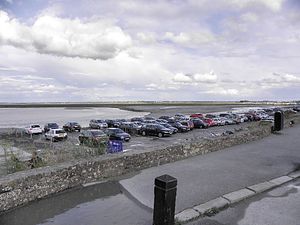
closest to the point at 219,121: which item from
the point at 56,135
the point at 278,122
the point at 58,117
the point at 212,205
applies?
the point at 56,135

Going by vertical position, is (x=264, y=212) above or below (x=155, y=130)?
above

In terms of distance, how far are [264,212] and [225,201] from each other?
784 mm

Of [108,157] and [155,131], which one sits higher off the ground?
[108,157]

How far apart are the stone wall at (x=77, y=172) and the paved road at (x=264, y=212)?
3355mm

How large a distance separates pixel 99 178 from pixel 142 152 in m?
1.70

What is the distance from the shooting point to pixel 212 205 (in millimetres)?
6180

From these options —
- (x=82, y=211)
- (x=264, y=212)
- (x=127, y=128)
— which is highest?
(x=264, y=212)

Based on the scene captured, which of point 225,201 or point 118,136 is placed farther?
point 118,136

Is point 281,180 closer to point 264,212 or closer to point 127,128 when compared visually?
point 264,212

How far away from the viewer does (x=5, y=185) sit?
6.30 metres

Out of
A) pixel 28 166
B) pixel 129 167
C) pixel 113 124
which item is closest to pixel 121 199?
pixel 129 167

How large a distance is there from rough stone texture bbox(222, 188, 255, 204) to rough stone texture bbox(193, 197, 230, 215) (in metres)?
0.16

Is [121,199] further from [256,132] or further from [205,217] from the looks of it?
[256,132]

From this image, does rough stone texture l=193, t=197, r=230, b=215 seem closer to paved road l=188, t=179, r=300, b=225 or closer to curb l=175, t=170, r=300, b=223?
curb l=175, t=170, r=300, b=223
